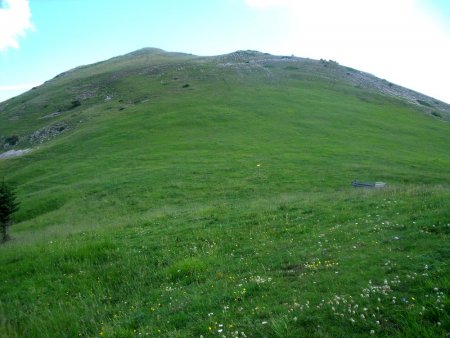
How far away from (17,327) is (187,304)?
5194 mm

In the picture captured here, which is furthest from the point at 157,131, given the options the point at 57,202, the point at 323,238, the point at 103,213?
the point at 323,238

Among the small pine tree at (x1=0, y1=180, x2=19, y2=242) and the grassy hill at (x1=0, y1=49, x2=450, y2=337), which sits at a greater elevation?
the grassy hill at (x1=0, y1=49, x2=450, y2=337)

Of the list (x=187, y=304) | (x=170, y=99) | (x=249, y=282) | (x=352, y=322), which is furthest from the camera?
(x=170, y=99)

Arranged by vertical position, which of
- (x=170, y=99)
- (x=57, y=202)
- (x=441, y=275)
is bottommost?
(x=57, y=202)

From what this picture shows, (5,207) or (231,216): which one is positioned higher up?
(231,216)

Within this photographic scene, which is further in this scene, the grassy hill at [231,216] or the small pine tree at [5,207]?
the small pine tree at [5,207]

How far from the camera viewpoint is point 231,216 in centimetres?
2103

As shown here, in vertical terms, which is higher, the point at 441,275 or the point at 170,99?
the point at 170,99

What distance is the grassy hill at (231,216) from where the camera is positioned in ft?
30.2

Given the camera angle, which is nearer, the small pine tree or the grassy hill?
the grassy hill

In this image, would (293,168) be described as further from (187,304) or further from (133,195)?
(187,304)

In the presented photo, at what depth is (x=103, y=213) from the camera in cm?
3247

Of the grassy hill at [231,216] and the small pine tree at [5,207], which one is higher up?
the grassy hill at [231,216]

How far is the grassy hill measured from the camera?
920 centimetres
